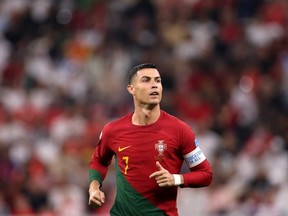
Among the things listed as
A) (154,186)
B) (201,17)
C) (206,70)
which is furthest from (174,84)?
(154,186)

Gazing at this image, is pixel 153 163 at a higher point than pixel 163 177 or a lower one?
higher

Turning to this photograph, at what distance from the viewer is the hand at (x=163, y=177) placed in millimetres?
8219

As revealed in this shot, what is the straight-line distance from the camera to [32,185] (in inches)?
588

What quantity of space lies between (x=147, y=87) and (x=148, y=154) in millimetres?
589

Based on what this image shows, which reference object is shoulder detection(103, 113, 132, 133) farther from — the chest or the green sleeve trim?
the green sleeve trim

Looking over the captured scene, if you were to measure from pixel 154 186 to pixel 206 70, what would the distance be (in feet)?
27.1

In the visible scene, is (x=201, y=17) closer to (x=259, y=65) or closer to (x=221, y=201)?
(x=259, y=65)

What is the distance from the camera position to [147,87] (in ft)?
28.8

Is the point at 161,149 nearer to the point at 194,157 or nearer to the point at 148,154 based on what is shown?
the point at 148,154

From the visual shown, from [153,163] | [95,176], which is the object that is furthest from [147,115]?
[95,176]

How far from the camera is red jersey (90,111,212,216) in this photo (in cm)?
865

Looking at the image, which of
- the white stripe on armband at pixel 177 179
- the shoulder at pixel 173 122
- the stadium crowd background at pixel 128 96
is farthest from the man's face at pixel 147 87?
the stadium crowd background at pixel 128 96

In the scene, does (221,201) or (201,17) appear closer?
(221,201)

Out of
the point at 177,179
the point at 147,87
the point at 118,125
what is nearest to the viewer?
the point at 177,179
